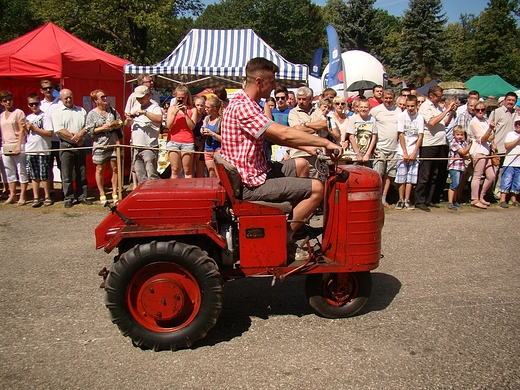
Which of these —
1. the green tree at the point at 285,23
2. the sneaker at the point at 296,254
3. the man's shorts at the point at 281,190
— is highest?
the green tree at the point at 285,23

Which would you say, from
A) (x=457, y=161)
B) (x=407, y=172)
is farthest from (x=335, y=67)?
(x=407, y=172)

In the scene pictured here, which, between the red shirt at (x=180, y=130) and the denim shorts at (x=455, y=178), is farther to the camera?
the denim shorts at (x=455, y=178)

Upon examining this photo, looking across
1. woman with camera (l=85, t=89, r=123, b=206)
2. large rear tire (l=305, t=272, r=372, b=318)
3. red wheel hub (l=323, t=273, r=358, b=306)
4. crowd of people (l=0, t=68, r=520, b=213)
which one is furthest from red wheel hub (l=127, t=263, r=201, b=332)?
woman with camera (l=85, t=89, r=123, b=206)

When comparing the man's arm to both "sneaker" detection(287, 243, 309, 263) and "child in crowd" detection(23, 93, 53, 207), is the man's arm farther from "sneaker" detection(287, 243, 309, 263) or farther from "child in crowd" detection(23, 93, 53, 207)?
"child in crowd" detection(23, 93, 53, 207)

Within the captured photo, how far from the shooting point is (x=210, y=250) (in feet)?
13.0

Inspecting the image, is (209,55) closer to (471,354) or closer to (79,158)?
(79,158)

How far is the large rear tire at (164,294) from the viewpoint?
3.52 metres

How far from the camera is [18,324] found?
4.08 meters

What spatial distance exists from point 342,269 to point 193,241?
1215mm

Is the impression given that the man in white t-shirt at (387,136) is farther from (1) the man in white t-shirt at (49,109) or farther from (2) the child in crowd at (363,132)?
(1) the man in white t-shirt at (49,109)

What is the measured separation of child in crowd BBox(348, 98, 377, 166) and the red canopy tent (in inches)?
220

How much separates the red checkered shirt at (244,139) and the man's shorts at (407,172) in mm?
5085

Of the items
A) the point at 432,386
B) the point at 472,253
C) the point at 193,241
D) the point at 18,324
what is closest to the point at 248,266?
the point at 193,241

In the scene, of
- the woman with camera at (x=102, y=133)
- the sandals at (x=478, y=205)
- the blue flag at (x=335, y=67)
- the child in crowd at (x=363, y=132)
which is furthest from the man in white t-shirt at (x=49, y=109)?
the sandals at (x=478, y=205)
